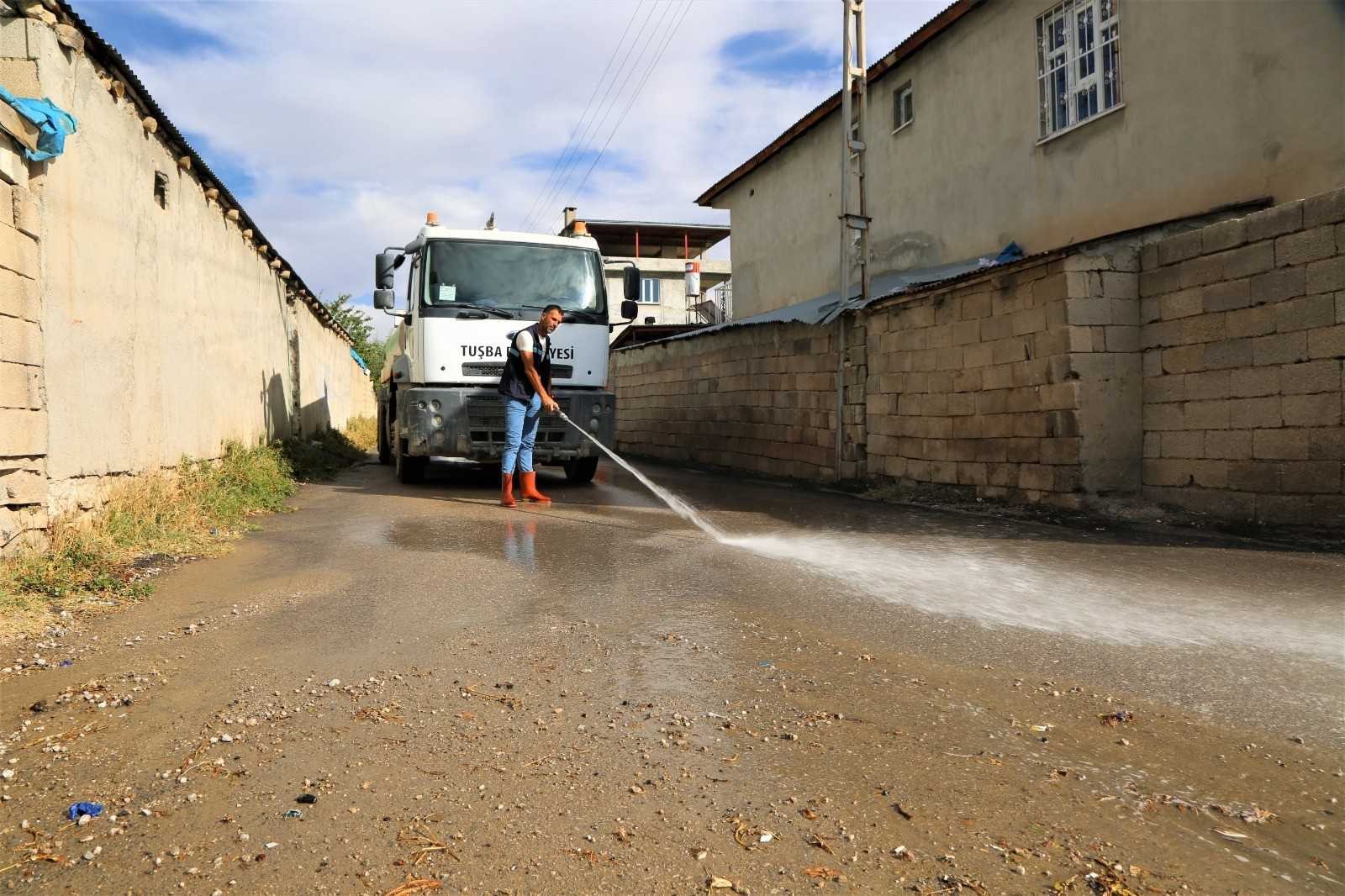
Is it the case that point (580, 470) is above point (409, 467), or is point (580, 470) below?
below

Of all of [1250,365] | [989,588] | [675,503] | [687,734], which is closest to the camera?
[687,734]

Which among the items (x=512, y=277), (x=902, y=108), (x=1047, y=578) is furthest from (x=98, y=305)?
(x=902, y=108)

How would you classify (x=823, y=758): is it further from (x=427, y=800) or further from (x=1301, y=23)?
(x=1301, y=23)

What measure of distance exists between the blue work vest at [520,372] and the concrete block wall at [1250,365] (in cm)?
567

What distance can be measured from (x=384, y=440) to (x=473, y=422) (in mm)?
5479

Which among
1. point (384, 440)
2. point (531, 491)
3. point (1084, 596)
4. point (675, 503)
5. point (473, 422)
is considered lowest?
point (1084, 596)

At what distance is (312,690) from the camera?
10.8ft

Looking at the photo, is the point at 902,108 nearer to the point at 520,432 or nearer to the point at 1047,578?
the point at 520,432

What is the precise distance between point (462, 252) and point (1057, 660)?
26.1ft

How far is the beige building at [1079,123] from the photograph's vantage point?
9.20 metres

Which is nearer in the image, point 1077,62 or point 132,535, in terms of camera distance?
point 132,535

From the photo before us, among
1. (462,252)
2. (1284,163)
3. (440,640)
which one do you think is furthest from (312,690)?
(1284,163)

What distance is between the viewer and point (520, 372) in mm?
8891

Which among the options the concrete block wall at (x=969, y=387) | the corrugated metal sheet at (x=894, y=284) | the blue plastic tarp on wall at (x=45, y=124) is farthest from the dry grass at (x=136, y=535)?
the corrugated metal sheet at (x=894, y=284)
